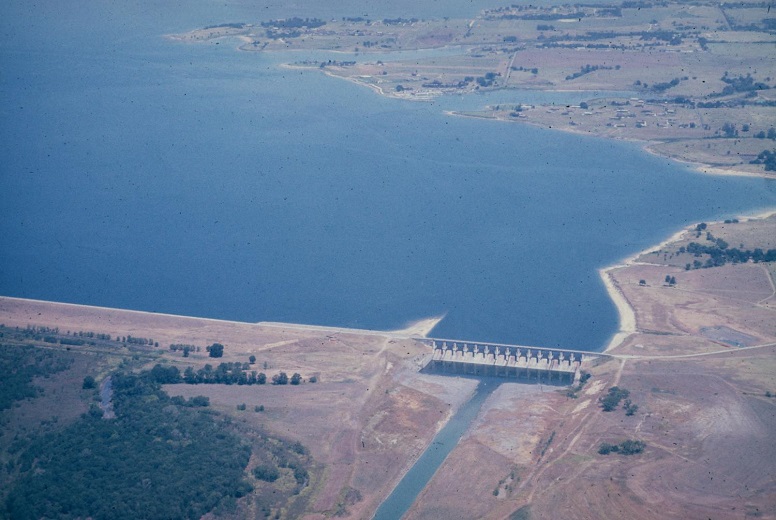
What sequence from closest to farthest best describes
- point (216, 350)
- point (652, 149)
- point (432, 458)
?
1. point (432, 458)
2. point (216, 350)
3. point (652, 149)

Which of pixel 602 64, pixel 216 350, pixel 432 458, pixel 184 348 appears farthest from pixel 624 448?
pixel 602 64

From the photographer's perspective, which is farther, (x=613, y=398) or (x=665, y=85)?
(x=665, y=85)

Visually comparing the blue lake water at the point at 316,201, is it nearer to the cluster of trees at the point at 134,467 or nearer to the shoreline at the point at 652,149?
the shoreline at the point at 652,149

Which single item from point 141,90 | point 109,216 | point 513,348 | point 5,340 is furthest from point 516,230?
point 141,90

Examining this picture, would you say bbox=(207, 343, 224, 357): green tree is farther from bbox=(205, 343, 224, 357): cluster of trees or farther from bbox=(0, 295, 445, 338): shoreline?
bbox=(0, 295, 445, 338): shoreline

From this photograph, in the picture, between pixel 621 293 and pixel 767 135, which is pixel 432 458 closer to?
pixel 621 293

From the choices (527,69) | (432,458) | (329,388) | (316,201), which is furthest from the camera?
(527,69)

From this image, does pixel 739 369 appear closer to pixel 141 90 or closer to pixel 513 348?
pixel 513 348

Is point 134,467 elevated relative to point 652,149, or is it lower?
lower
